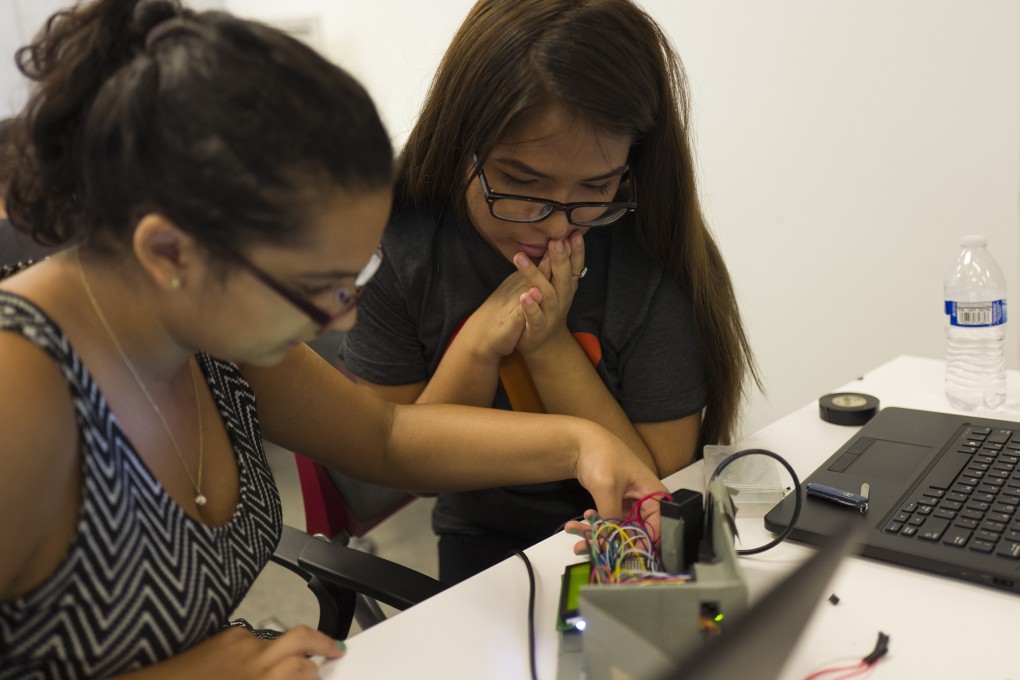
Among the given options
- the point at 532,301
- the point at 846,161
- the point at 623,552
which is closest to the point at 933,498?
the point at 623,552

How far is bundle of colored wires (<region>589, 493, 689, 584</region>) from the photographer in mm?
764

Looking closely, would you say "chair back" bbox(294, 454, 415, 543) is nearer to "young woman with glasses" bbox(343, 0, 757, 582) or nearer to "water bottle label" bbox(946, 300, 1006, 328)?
"young woman with glasses" bbox(343, 0, 757, 582)

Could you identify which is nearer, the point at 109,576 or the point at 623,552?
the point at 109,576

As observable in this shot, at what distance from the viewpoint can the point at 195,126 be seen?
61 cm

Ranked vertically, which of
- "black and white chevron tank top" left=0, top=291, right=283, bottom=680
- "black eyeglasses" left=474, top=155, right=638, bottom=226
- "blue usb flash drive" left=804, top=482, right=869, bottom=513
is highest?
"black eyeglasses" left=474, top=155, right=638, bottom=226

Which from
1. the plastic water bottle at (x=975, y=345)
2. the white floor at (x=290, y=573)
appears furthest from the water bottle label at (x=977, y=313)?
the white floor at (x=290, y=573)

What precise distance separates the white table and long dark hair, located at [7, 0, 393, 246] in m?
0.41

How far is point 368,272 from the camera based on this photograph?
780 mm

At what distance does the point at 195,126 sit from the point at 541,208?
573mm

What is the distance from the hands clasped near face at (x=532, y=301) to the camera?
3.92 ft

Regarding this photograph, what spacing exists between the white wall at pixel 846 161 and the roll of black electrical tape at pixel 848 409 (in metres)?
0.82

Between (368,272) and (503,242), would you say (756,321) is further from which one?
(368,272)

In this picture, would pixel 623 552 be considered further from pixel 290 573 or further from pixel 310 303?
pixel 290 573

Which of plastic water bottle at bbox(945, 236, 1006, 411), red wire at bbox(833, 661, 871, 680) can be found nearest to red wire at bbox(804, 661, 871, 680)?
red wire at bbox(833, 661, 871, 680)
